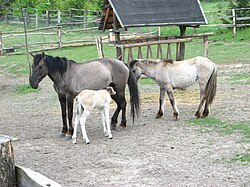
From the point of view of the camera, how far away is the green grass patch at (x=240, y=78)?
49.4 feet

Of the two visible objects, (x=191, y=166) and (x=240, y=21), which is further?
(x=240, y=21)

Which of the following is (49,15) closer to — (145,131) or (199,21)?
(199,21)

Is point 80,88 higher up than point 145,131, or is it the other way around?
point 80,88

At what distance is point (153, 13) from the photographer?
634 inches

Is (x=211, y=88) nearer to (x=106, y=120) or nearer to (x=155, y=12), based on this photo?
(x=106, y=120)

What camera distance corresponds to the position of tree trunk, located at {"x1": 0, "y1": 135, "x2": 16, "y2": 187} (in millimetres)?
5305

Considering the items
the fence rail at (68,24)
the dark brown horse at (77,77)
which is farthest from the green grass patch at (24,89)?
the fence rail at (68,24)

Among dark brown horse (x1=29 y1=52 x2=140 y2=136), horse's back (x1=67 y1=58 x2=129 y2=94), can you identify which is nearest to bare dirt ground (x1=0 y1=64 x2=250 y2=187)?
dark brown horse (x1=29 y1=52 x2=140 y2=136)

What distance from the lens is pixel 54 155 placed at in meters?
8.45

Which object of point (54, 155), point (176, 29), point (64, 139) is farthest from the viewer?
point (176, 29)

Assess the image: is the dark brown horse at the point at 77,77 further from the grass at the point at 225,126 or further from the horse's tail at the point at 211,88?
the horse's tail at the point at 211,88

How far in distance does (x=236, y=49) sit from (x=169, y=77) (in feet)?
41.5

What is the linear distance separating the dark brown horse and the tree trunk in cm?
427

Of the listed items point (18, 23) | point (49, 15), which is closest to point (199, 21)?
point (49, 15)
